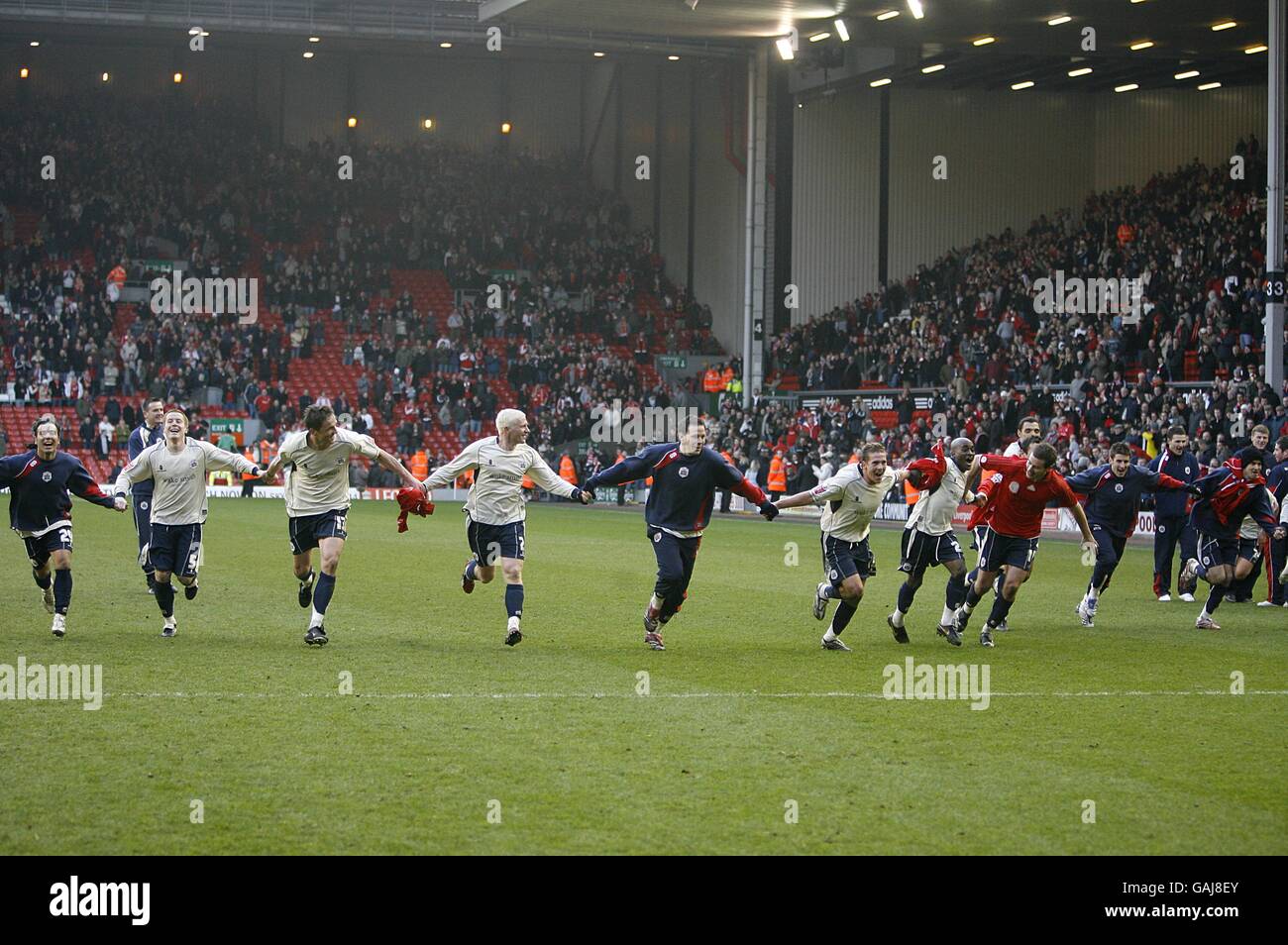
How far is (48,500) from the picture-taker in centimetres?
1441

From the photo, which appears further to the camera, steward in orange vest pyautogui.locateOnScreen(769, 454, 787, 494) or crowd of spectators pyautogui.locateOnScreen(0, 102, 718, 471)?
crowd of spectators pyautogui.locateOnScreen(0, 102, 718, 471)

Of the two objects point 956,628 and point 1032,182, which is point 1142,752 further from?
point 1032,182

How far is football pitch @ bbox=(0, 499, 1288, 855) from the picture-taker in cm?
749

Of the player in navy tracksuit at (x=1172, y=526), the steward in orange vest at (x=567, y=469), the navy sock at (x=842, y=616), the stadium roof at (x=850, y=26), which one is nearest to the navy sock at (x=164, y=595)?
the navy sock at (x=842, y=616)

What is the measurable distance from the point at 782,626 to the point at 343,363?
128ft

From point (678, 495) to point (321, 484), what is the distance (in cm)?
328

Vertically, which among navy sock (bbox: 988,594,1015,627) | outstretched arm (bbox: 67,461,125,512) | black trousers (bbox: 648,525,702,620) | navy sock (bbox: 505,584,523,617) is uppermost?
outstretched arm (bbox: 67,461,125,512)

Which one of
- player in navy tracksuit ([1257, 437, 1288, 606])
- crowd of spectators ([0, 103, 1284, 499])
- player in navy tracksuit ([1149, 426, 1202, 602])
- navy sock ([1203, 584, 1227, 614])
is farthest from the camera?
crowd of spectators ([0, 103, 1284, 499])

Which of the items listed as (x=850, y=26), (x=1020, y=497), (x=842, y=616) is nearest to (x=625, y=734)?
(x=842, y=616)

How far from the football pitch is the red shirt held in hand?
1.13 m

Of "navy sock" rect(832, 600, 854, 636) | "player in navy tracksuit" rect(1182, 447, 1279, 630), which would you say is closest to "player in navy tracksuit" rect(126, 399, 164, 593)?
"navy sock" rect(832, 600, 854, 636)

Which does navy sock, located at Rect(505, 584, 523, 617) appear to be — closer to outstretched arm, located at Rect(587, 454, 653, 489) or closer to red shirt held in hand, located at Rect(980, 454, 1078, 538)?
outstretched arm, located at Rect(587, 454, 653, 489)

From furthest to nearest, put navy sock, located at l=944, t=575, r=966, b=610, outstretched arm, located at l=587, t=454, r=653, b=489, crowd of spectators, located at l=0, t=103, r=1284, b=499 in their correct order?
crowd of spectators, located at l=0, t=103, r=1284, b=499, navy sock, located at l=944, t=575, r=966, b=610, outstretched arm, located at l=587, t=454, r=653, b=489

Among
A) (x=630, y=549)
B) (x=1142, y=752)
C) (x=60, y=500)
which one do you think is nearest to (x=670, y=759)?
(x=1142, y=752)
